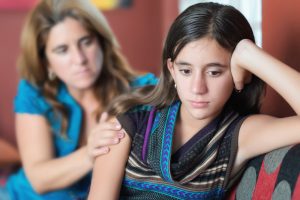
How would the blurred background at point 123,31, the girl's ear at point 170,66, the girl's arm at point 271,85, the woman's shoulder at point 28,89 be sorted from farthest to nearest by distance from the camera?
the blurred background at point 123,31
the woman's shoulder at point 28,89
the girl's ear at point 170,66
the girl's arm at point 271,85

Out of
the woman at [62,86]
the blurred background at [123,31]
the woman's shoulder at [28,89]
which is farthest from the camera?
the blurred background at [123,31]

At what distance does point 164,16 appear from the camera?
3.26 m

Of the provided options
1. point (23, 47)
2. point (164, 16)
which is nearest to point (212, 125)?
point (23, 47)

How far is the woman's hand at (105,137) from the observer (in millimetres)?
1297

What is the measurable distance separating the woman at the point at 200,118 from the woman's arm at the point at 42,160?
34cm

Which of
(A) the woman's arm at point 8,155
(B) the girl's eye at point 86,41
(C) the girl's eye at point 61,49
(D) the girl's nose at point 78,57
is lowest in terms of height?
(A) the woman's arm at point 8,155

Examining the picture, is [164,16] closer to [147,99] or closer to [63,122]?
[63,122]

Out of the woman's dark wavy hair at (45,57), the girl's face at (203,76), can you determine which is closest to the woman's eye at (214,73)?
the girl's face at (203,76)

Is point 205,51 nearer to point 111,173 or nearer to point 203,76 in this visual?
point 203,76

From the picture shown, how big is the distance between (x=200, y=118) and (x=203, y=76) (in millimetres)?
104

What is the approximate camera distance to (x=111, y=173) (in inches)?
50.4

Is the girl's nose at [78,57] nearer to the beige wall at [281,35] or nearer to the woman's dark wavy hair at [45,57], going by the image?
the woman's dark wavy hair at [45,57]

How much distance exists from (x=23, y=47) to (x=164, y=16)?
1.51 meters

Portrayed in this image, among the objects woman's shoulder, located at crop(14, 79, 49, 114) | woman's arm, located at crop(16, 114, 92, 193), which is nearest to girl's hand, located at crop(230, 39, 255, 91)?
woman's arm, located at crop(16, 114, 92, 193)
